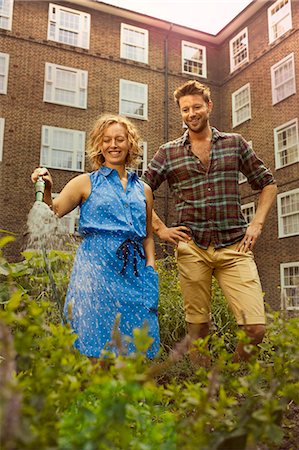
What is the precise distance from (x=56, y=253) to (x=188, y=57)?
17.3 m

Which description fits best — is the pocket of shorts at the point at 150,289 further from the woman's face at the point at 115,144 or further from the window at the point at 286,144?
the window at the point at 286,144

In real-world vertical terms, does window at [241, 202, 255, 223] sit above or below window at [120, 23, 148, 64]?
below

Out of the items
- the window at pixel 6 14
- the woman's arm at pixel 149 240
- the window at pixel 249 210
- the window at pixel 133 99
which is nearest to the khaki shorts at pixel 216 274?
the woman's arm at pixel 149 240

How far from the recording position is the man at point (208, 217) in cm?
346

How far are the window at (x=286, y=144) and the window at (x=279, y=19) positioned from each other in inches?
140

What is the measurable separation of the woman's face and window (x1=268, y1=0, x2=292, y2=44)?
1589cm

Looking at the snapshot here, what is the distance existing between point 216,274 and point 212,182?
703 mm

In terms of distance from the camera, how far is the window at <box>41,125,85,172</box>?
53.3 feet

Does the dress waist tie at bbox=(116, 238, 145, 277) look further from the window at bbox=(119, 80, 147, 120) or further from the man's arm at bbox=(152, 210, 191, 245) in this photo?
the window at bbox=(119, 80, 147, 120)

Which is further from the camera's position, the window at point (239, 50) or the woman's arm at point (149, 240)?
the window at point (239, 50)

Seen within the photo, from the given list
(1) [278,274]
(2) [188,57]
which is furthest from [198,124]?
(2) [188,57]

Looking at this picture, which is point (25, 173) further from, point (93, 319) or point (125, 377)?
point (125, 377)

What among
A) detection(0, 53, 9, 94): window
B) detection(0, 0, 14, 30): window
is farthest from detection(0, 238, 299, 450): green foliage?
detection(0, 0, 14, 30): window

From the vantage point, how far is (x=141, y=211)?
9.29 feet
